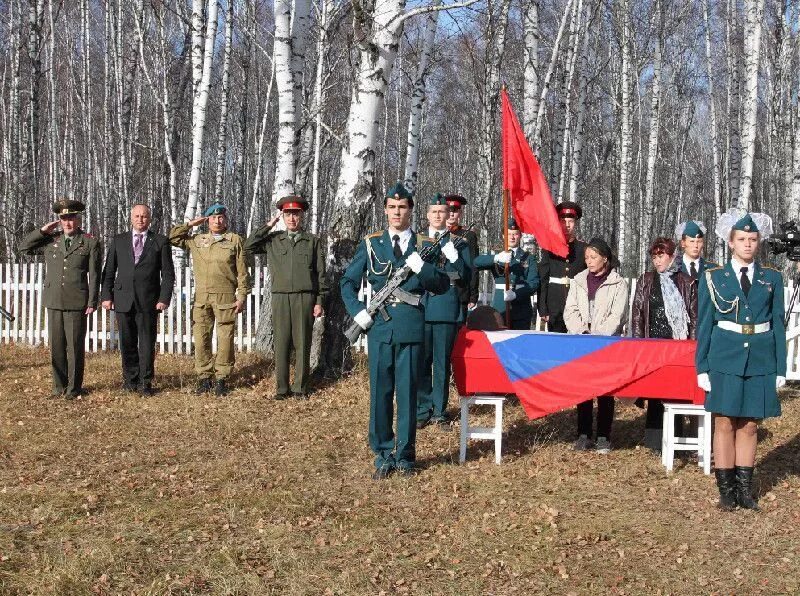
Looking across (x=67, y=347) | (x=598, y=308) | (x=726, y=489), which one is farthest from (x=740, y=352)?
(x=67, y=347)

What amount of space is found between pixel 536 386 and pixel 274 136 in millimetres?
25332

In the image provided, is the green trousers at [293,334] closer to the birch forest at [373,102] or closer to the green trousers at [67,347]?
the birch forest at [373,102]

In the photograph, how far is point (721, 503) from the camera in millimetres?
5301

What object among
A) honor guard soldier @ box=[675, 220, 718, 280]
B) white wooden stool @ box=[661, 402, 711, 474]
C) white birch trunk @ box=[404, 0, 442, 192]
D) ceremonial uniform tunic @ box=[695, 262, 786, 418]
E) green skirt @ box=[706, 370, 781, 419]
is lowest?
white wooden stool @ box=[661, 402, 711, 474]

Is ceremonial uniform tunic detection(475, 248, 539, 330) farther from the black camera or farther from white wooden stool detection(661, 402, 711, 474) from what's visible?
the black camera

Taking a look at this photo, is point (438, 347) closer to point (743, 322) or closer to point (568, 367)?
point (568, 367)

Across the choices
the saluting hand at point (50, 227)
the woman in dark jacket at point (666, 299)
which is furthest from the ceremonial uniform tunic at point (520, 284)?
the saluting hand at point (50, 227)

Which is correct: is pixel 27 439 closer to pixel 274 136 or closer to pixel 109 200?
pixel 109 200

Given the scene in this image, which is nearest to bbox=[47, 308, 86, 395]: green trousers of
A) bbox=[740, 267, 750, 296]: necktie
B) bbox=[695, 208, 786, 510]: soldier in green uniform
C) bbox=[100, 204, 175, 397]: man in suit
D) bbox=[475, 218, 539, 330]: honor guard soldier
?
bbox=[100, 204, 175, 397]: man in suit

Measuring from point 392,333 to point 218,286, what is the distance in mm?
3499

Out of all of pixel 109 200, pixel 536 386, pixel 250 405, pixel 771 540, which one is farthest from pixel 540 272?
pixel 109 200

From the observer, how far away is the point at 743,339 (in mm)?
5203

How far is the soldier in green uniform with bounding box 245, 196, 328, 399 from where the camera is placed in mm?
8281

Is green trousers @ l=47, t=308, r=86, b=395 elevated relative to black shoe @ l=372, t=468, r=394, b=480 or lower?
elevated
